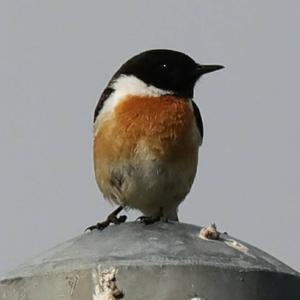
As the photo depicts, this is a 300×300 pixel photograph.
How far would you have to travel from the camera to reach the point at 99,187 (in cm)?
665

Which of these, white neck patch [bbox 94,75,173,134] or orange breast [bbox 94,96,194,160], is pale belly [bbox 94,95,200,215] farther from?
white neck patch [bbox 94,75,173,134]

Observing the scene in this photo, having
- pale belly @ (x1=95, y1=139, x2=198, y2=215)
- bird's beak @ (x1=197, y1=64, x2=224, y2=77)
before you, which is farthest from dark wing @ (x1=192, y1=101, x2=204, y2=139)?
bird's beak @ (x1=197, y1=64, x2=224, y2=77)

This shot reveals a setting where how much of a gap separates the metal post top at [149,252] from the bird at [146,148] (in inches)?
103

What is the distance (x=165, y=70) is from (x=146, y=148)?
111cm

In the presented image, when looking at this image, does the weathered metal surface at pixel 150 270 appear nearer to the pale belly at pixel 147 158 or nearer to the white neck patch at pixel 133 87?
the pale belly at pixel 147 158

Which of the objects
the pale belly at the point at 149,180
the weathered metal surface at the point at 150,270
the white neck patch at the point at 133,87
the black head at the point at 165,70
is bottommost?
the pale belly at the point at 149,180

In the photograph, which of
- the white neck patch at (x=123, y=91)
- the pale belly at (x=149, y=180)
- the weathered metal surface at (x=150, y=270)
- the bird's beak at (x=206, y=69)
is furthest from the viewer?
the bird's beak at (x=206, y=69)

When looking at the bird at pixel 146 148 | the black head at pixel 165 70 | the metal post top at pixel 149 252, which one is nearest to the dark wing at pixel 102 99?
the bird at pixel 146 148

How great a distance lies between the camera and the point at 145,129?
20.9 feet

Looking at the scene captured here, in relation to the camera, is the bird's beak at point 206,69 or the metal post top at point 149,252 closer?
the metal post top at point 149,252

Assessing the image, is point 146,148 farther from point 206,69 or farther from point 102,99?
point 206,69

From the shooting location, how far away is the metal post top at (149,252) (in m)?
3.23

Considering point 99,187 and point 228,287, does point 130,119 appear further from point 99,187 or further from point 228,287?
point 228,287

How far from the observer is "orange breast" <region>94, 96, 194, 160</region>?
6324 mm
